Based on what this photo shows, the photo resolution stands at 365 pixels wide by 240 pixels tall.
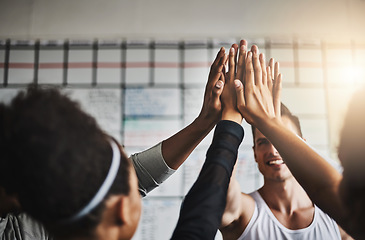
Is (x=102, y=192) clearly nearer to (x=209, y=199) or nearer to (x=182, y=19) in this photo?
(x=209, y=199)

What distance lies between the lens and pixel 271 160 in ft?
5.48

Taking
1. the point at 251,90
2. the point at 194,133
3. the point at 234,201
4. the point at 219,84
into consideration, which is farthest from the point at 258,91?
the point at 234,201

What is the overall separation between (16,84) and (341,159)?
236 centimetres

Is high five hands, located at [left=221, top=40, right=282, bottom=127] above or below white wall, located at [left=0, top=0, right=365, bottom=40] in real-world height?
below

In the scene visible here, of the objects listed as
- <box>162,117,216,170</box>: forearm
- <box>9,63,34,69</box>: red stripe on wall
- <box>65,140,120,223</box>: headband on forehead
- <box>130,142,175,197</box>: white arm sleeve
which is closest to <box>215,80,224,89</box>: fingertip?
<box>162,117,216,170</box>: forearm

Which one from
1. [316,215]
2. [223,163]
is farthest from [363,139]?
[316,215]

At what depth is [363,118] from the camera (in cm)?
76

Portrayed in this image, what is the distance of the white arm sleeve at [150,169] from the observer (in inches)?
45.9

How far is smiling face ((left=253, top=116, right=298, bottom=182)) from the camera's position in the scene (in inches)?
65.5

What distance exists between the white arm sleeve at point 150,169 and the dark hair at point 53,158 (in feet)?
1.46

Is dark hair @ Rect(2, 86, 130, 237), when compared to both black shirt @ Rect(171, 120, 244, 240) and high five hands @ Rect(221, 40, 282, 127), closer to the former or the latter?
black shirt @ Rect(171, 120, 244, 240)

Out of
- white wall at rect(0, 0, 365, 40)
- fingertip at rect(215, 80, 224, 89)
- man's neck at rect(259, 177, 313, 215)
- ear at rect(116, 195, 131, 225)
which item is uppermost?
white wall at rect(0, 0, 365, 40)

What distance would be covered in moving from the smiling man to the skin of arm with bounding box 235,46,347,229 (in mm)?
432

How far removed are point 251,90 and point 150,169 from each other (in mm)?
422
